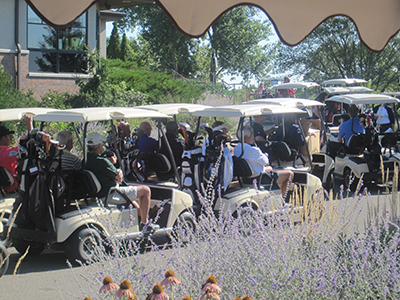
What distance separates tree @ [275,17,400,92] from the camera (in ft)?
127

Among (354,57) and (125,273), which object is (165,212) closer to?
(125,273)

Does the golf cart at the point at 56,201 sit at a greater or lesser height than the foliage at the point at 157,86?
lesser

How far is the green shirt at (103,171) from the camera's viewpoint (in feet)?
19.2

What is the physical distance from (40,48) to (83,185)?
1520 cm

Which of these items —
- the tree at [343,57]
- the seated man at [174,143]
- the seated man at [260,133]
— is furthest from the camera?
the tree at [343,57]

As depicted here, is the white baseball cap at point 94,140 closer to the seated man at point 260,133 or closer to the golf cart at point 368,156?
the seated man at point 260,133

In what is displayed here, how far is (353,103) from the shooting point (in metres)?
10.3

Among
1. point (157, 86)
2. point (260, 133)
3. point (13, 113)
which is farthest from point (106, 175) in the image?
point (157, 86)

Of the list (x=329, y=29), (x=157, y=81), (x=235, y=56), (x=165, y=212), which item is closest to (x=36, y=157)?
(x=165, y=212)

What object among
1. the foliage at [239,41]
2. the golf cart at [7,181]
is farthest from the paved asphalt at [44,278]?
the foliage at [239,41]

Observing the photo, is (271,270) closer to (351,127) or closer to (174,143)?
(174,143)

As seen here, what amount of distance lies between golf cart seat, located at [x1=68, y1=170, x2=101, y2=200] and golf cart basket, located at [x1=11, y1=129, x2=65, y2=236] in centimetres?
22

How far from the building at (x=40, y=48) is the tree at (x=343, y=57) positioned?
22.7 metres

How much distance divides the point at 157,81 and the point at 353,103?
1322 centimetres
